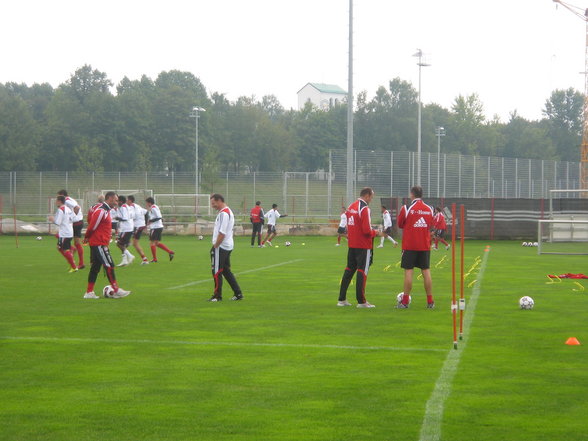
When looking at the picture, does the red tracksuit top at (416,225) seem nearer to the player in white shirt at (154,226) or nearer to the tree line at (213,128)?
the player in white shirt at (154,226)

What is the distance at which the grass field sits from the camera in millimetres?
6488

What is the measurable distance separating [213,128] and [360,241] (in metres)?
87.3

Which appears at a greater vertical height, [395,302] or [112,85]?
[112,85]

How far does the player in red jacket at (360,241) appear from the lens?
13.8 metres

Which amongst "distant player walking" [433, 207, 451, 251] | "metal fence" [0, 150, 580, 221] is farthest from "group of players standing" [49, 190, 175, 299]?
"metal fence" [0, 150, 580, 221]

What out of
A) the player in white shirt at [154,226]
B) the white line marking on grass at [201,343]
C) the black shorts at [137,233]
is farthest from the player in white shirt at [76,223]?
the white line marking on grass at [201,343]

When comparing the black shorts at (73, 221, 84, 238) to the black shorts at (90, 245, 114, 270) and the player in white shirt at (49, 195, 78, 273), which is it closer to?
the player in white shirt at (49, 195, 78, 273)

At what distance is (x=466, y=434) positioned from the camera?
6.21 m

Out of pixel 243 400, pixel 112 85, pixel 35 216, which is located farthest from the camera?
pixel 112 85

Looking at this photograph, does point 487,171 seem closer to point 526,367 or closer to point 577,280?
point 577,280

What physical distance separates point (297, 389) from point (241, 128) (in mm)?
97453

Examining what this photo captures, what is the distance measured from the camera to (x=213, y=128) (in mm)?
99875

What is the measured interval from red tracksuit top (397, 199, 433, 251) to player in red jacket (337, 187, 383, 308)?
1.83 ft

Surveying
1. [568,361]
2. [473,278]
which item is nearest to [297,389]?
[568,361]
